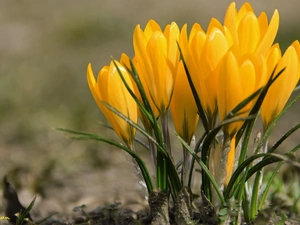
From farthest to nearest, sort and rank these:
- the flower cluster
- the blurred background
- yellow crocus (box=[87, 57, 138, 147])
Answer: the blurred background, yellow crocus (box=[87, 57, 138, 147]), the flower cluster

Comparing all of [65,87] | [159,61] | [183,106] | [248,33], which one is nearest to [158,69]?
[159,61]

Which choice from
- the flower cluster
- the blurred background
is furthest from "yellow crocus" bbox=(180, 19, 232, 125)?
the blurred background

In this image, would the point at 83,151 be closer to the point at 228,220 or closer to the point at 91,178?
the point at 91,178

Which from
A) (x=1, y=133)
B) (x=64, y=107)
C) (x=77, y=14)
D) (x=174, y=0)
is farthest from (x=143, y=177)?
(x=174, y=0)

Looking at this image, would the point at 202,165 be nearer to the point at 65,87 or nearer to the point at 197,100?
the point at 197,100

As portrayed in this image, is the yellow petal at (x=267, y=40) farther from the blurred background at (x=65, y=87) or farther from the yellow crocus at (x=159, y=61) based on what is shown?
the blurred background at (x=65, y=87)

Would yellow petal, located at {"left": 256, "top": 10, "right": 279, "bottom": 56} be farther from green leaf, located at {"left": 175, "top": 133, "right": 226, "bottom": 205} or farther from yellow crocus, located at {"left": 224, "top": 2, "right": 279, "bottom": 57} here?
green leaf, located at {"left": 175, "top": 133, "right": 226, "bottom": 205}

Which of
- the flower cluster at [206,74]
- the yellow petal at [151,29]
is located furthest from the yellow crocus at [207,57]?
the yellow petal at [151,29]
